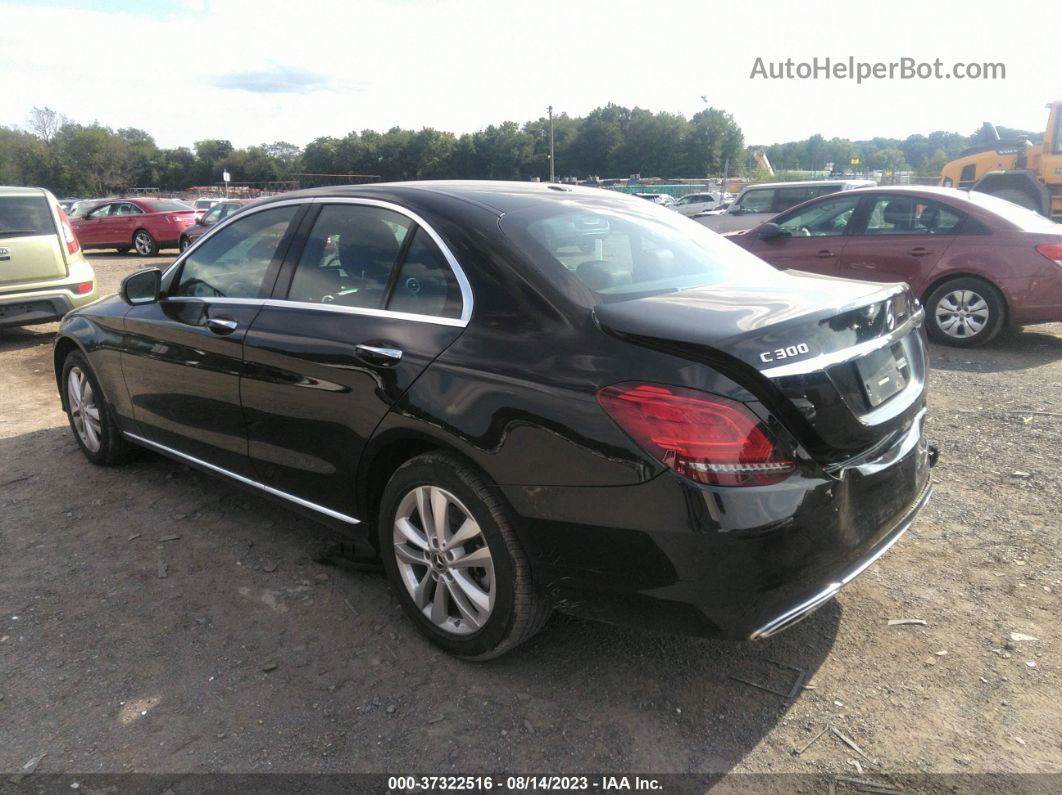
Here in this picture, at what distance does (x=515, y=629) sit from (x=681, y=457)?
871 mm

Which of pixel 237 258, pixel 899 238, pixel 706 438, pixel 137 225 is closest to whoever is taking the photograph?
pixel 706 438

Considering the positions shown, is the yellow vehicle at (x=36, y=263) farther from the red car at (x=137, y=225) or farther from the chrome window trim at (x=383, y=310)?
the red car at (x=137, y=225)

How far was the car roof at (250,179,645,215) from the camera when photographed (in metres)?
3.08

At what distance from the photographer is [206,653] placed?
2.93 m

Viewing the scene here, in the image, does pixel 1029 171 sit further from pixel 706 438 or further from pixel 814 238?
pixel 706 438

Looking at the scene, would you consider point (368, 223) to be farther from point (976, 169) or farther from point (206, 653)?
point (976, 169)

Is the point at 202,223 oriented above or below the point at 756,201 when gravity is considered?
below

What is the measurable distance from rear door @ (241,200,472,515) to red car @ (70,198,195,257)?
19.0m

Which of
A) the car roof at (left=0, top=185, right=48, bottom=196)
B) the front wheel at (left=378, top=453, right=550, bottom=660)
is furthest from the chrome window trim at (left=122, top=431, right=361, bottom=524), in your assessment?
the car roof at (left=0, top=185, right=48, bottom=196)

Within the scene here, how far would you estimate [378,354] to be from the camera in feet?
9.36

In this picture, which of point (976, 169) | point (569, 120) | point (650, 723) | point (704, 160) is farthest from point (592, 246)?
point (569, 120)

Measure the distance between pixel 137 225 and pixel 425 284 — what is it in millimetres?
20502

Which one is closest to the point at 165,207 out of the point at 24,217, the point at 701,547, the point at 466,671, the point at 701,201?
the point at 24,217

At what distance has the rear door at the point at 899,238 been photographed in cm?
785
